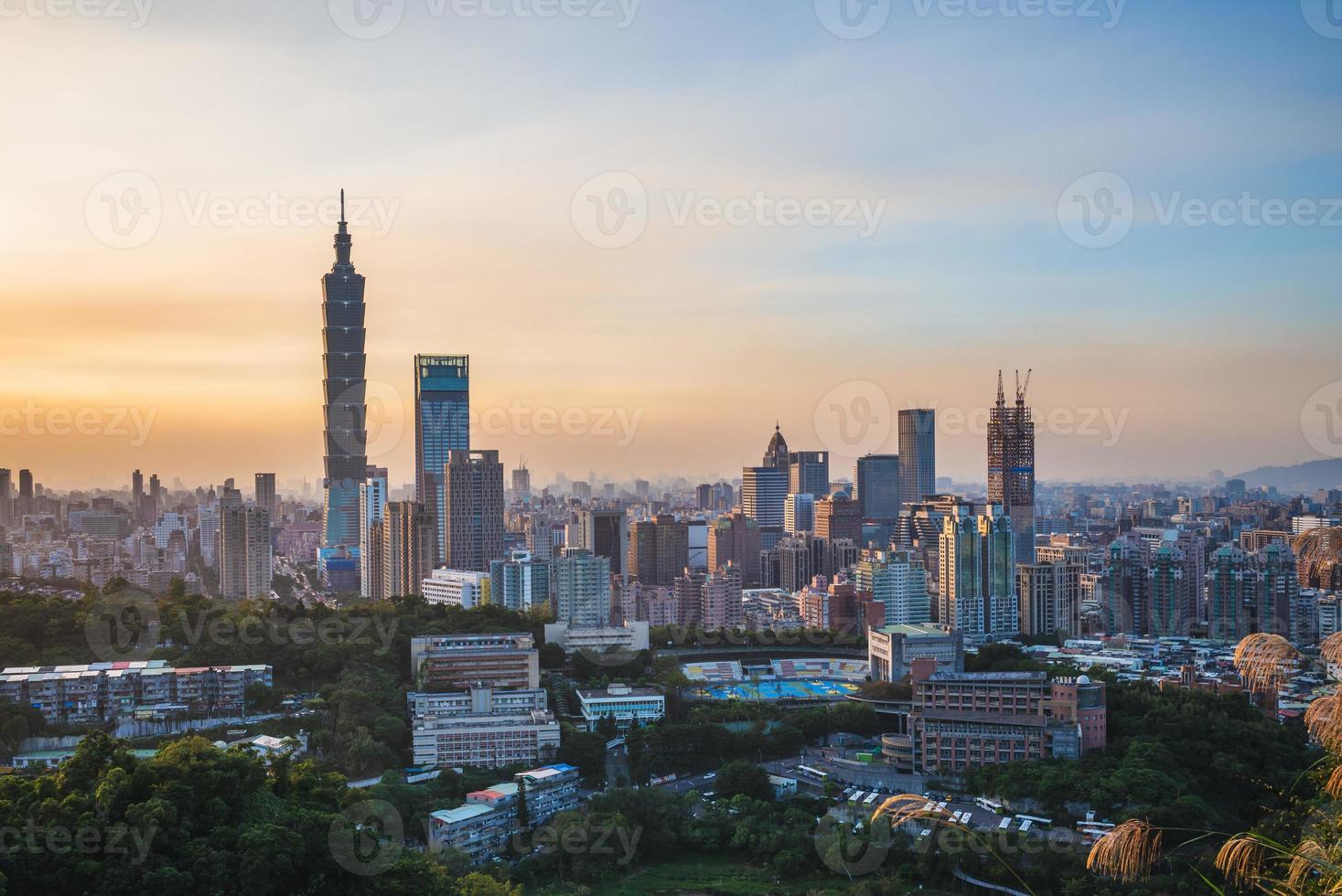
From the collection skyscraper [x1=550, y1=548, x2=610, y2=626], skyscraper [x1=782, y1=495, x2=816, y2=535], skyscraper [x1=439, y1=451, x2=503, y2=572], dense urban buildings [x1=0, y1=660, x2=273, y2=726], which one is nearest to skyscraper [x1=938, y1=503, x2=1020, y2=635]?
skyscraper [x1=550, y1=548, x2=610, y2=626]

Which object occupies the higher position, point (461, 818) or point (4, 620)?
point (4, 620)

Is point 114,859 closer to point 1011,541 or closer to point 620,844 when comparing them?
point 620,844

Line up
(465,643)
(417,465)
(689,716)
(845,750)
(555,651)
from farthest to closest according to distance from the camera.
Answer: (417,465) < (555,651) < (465,643) < (689,716) < (845,750)

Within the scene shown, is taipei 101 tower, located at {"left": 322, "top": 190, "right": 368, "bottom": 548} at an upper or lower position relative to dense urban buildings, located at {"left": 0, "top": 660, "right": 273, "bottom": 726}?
upper

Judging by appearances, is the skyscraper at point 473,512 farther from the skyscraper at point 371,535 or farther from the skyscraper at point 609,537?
the skyscraper at point 609,537

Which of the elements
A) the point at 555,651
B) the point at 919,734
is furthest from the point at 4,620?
the point at 919,734

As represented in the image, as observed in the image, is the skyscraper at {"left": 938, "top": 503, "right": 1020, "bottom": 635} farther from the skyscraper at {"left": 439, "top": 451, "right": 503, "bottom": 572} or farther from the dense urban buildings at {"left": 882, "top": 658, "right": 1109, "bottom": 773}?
the skyscraper at {"left": 439, "top": 451, "right": 503, "bottom": 572}
